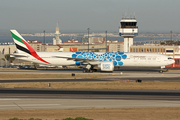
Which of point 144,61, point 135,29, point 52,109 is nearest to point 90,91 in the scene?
point 52,109

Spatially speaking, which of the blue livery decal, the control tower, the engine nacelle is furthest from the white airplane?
the control tower

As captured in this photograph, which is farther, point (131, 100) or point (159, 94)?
point (159, 94)

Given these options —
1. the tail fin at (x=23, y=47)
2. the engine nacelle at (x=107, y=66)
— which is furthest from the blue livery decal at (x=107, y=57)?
the tail fin at (x=23, y=47)

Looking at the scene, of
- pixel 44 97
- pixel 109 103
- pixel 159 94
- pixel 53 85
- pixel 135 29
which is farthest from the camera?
pixel 135 29

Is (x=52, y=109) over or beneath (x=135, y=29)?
beneath

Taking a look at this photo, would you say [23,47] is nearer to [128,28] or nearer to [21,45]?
[21,45]

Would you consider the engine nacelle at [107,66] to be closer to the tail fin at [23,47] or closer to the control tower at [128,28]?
the tail fin at [23,47]

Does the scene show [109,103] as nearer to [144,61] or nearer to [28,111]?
[28,111]

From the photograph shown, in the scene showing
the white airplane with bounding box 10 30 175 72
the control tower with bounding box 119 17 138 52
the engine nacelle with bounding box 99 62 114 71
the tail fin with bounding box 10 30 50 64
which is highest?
the control tower with bounding box 119 17 138 52

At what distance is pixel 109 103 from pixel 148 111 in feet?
13.9

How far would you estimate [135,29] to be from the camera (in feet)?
334

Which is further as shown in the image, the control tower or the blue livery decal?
the control tower

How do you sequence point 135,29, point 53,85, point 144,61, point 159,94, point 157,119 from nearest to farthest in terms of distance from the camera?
point 157,119
point 159,94
point 53,85
point 144,61
point 135,29

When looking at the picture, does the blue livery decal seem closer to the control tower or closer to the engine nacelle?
the engine nacelle
